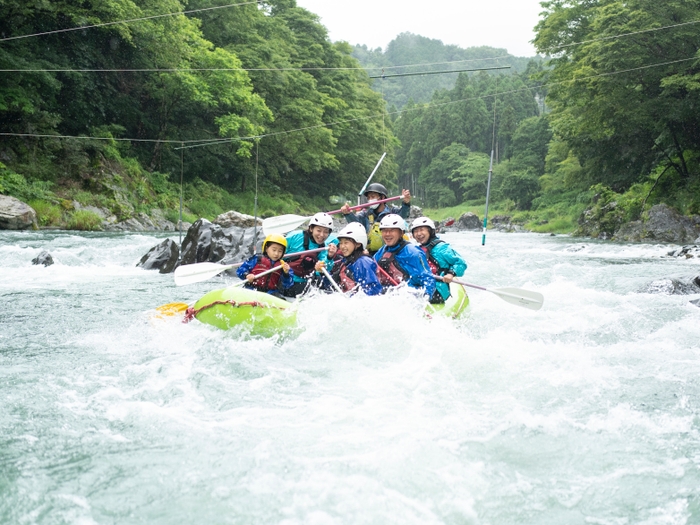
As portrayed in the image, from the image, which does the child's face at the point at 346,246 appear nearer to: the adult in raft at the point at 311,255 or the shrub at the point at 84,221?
the adult in raft at the point at 311,255

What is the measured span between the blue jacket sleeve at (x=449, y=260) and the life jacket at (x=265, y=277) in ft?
5.77

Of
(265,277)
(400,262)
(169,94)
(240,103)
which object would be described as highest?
(169,94)

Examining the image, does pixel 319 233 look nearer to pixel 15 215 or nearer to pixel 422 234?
pixel 422 234

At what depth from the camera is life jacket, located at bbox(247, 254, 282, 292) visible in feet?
21.5

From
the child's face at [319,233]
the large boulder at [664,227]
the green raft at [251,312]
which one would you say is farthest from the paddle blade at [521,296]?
the large boulder at [664,227]

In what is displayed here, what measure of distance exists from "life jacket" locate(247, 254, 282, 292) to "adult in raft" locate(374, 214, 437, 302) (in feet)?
3.59

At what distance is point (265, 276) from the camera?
6.61 meters

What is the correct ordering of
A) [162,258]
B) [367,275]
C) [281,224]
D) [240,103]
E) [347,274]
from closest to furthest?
1. [367,275]
2. [347,274]
3. [281,224]
4. [162,258]
5. [240,103]

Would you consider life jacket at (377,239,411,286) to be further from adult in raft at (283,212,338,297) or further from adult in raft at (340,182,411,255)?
adult in raft at (340,182,411,255)

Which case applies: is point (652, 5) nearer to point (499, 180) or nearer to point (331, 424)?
point (331, 424)

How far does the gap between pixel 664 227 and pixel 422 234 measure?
14.6 meters

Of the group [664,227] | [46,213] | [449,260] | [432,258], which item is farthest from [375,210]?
[664,227]

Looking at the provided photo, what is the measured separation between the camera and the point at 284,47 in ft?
101

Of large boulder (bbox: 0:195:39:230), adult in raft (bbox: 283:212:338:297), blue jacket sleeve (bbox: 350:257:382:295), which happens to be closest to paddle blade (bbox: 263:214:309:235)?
adult in raft (bbox: 283:212:338:297)
